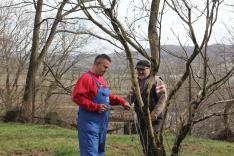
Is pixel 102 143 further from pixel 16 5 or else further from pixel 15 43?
pixel 15 43

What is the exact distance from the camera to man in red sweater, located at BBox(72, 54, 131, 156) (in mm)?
5695

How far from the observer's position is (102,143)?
6.07 m

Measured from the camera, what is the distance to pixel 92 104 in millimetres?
5672

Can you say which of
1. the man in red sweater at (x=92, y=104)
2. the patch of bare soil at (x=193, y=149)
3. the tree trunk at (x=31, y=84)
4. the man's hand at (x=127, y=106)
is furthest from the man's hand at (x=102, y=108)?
the tree trunk at (x=31, y=84)

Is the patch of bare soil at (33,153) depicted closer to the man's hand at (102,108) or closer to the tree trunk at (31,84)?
the man's hand at (102,108)

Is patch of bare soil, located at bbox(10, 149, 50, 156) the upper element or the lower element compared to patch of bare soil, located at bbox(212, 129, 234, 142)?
upper

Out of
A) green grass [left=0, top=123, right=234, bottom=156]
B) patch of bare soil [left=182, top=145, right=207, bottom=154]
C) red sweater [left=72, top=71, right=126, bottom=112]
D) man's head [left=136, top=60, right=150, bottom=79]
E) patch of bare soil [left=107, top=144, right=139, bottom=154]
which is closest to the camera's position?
red sweater [left=72, top=71, right=126, bottom=112]

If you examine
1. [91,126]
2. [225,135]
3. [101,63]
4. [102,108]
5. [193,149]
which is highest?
[101,63]

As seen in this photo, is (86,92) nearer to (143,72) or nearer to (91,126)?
(91,126)

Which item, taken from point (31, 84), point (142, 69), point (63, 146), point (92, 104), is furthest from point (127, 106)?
point (31, 84)

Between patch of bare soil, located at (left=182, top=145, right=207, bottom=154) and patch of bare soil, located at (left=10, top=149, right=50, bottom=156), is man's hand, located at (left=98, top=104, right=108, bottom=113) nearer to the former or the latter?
patch of bare soil, located at (left=10, top=149, right=50, bottom=156)

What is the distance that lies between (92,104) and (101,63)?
52cm

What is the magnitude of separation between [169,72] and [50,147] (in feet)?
12.6

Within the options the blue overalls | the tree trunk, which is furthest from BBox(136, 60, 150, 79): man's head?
the tree trunk
